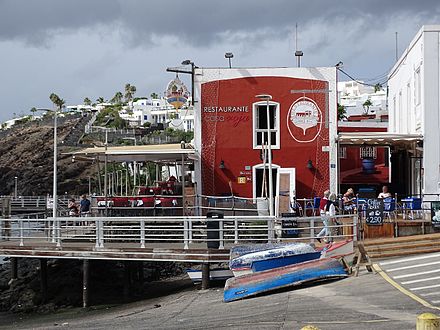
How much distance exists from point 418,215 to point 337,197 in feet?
14.1

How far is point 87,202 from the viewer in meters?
33.0

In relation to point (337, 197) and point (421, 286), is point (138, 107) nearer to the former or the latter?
point (337, 197)

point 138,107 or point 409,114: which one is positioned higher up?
point 138,107

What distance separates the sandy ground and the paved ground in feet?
1.32

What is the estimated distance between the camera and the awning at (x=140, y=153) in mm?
31781

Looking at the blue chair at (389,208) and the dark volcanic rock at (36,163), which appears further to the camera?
the dark volcanic rock at (36,163)

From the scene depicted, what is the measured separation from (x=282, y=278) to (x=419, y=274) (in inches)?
129

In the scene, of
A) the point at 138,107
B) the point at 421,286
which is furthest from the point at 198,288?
the point at 138,107

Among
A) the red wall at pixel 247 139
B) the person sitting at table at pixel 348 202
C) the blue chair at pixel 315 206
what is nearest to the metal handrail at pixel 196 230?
the person sitting at table at pixel 348 202

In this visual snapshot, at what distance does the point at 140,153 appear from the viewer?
32.1 m

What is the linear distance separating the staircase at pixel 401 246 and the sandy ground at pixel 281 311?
2.37m

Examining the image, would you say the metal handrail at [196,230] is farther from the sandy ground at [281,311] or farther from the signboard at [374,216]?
the sandy ground at [281,311]

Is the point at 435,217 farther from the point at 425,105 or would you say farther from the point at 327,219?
the point at 425,105

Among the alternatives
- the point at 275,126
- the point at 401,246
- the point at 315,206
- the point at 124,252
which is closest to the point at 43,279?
the point at 124,252
